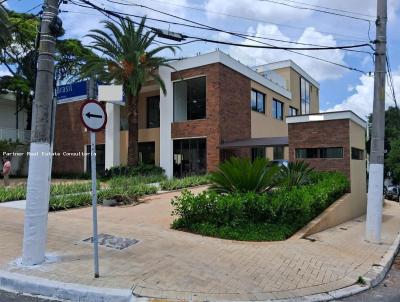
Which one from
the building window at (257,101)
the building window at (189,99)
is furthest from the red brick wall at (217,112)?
the building window at (257,101)

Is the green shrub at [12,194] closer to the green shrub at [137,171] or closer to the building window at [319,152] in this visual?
the green shrub at [137,171]

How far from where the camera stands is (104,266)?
6.33 metres

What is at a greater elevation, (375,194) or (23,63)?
(23,63)

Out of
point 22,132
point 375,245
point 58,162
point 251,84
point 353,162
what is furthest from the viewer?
point 58,162

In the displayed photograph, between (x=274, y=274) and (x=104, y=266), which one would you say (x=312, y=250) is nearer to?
(x=274, y=274)

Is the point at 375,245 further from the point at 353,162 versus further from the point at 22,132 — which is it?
the point at 22,132

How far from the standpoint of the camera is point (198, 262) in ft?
22.0

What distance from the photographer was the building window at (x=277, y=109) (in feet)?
107

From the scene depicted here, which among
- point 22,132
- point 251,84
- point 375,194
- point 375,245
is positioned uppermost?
point 251,84

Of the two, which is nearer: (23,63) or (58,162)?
(23,63)

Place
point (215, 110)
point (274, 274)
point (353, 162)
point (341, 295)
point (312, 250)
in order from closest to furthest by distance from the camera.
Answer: point (341, 295) < point (274, 274) < point (312, 250) < point (353, 162) < point (215, 110)

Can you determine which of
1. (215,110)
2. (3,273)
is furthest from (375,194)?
(215,110)

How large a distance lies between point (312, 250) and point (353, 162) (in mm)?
8544

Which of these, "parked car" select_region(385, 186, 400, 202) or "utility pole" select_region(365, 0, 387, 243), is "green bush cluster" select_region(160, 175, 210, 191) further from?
"parked car" select_region(385, 186, 400, 202)
